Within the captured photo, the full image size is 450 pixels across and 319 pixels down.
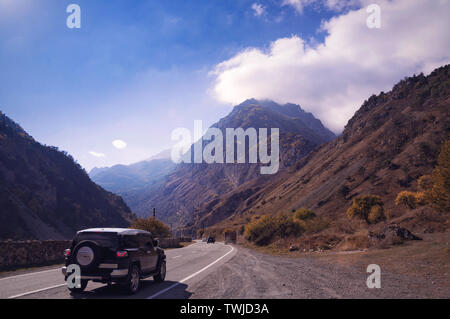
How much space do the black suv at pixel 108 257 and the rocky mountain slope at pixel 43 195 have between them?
202ft

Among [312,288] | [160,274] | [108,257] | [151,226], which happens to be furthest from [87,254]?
[151,226]

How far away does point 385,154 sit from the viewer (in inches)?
2911

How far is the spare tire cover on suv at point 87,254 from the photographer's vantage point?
28.6 ft

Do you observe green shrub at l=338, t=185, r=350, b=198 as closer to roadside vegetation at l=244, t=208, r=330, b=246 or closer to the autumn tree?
roadside vegetation at l=244, t=208, r=330, b=246

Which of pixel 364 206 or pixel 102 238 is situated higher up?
pixel 102 238

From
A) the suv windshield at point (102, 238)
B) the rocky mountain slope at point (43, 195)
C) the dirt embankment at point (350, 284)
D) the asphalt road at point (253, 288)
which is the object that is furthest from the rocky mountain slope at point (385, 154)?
the rocky mountain slope at point (43, 195)

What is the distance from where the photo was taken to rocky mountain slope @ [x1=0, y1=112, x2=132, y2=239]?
6681 centimetres

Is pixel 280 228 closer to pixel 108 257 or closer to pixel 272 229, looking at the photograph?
pixel 272 229

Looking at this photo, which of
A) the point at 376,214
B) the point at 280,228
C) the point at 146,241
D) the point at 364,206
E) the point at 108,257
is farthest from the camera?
the point at 364,206

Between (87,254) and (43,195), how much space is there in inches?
3427

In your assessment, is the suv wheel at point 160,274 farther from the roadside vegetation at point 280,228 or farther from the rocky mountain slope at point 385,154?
the rocky mountain slope at point 385,154
